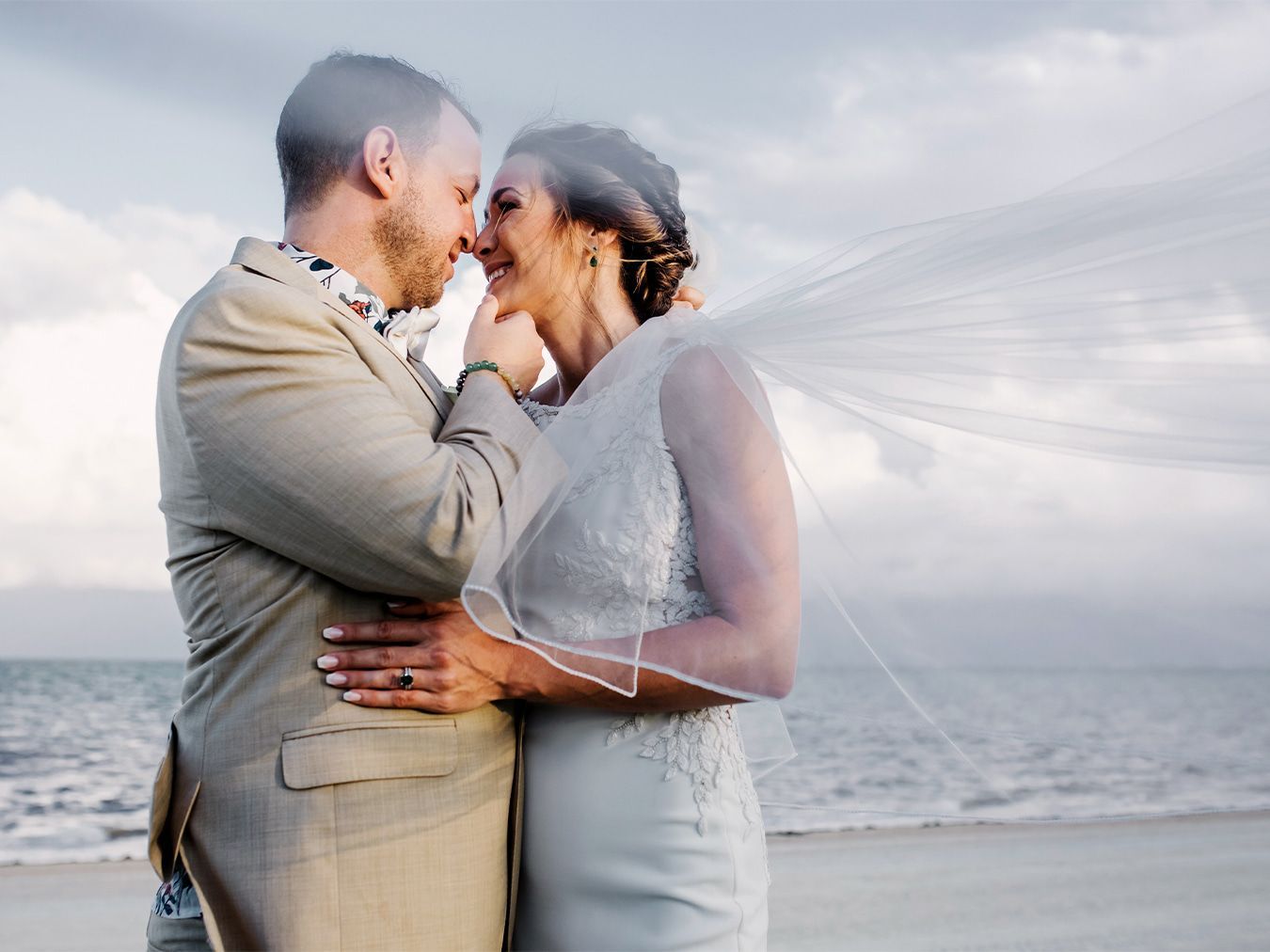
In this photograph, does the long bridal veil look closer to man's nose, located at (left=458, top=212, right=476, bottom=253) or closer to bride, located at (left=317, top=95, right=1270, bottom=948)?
bride, located at (left=317, top=95, right=1270, bottom=948)

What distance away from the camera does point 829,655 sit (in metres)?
2.01

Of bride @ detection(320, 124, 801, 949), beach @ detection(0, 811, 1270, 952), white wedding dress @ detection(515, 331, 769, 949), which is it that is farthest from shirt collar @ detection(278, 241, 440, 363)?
beach @ detection(0, 811, 1270, 952)

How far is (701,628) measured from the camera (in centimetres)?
191

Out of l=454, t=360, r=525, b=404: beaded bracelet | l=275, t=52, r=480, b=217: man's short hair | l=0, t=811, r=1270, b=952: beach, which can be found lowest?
l=0, t=811, r=1270, b=952: beach

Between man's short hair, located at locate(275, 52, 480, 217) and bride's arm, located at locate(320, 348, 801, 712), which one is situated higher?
man's short hair, located at locate(275, 52, 480, 217)

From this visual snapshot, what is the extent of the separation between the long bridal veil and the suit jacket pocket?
22 cm

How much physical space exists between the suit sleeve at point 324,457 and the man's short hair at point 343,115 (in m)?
0.56

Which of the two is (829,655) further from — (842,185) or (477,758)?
(842,185)

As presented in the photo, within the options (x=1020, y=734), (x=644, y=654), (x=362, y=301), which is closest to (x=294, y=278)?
(x=362, y=301)

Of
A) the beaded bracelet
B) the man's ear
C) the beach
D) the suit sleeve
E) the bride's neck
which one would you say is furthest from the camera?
the beach

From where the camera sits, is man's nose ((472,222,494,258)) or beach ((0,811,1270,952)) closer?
man's nose ((472,222,494,258))

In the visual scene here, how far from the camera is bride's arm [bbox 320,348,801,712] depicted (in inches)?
70.7

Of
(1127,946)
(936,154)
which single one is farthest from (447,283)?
(1127,946)

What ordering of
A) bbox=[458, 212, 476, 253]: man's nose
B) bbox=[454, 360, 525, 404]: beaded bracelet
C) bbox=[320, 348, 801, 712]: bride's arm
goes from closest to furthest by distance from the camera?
bbox=[320, 348, 801, 712]: bride's arm
bbox=[454, 360, 525, 404]: beaded bracelet
bbox=[458, 212, 476, 253]: man's nose
